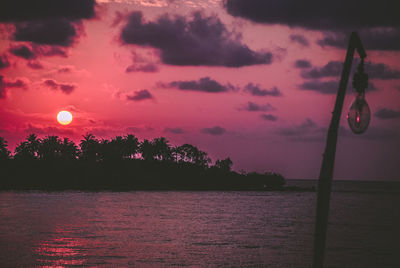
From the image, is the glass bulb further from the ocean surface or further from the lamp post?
the ocean surface

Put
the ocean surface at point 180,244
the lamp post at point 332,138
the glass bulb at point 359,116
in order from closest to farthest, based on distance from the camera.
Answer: the lamp post at point 332,138 < the glass bulb at point 359,116 < the ocean surface at point 180,244

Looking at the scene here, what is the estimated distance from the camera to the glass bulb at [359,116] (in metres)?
8.92

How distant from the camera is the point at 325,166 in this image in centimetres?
877

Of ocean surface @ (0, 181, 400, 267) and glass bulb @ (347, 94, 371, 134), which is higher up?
glass bulb @ (347, 94, 371, 134)

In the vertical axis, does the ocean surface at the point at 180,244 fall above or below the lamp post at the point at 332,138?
below

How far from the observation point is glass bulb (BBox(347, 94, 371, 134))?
29.3 feet

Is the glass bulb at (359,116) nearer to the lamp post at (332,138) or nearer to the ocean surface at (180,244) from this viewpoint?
the lamp post at (332,138)

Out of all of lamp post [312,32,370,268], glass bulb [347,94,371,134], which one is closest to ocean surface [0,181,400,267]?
lamp post [312,32,370,268]

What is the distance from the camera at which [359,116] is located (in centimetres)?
894

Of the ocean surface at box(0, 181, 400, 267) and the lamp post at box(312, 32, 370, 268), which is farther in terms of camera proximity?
the ocean surface at box(0, 181, 400, 267)

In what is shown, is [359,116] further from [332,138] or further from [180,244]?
[180,244]

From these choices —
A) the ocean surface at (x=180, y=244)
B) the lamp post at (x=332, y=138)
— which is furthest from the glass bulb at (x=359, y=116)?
the ocean surface at (x=180, y=244)

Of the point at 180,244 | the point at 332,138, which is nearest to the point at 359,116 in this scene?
the point at 332,138

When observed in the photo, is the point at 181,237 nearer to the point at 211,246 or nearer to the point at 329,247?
the point at 211,246
